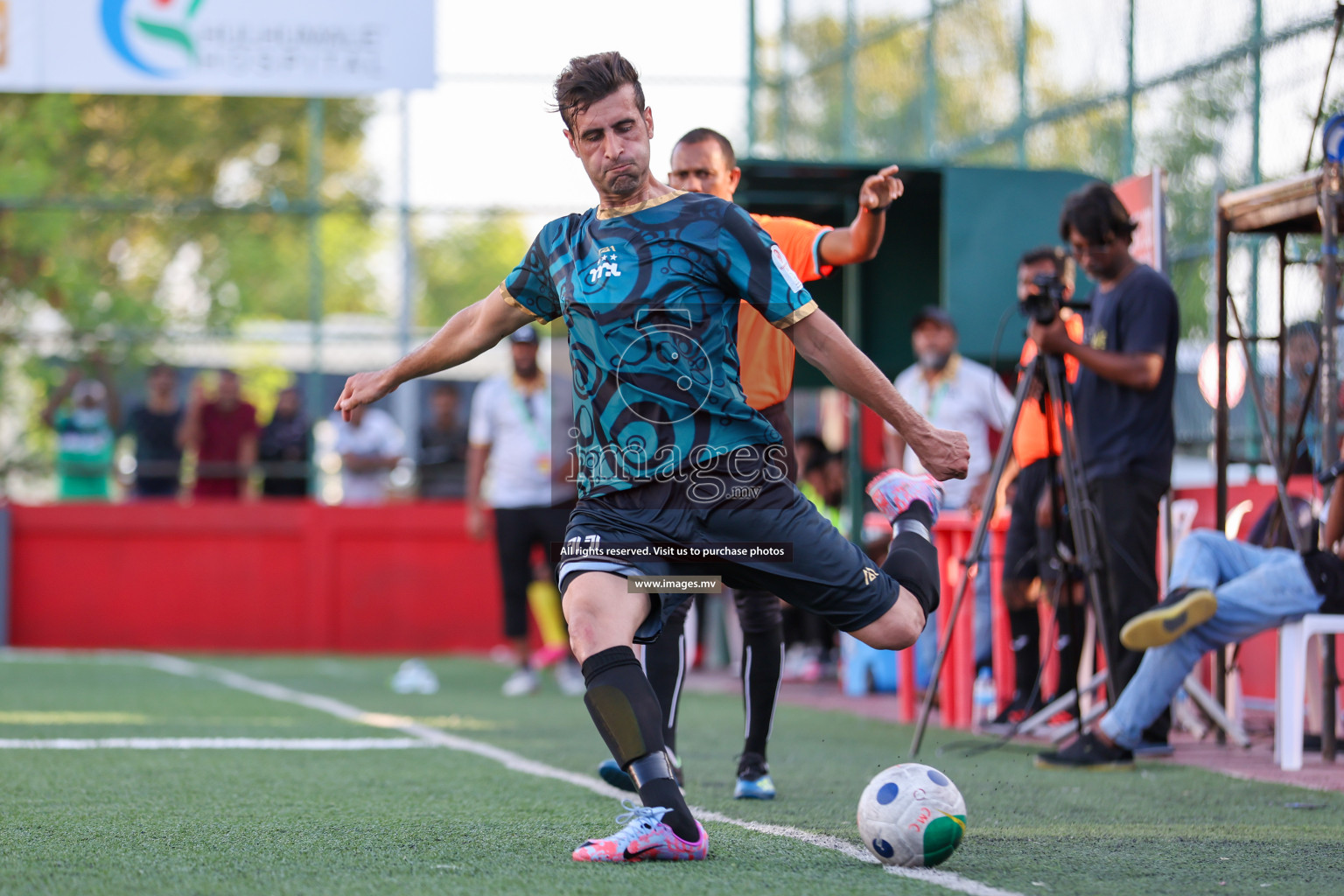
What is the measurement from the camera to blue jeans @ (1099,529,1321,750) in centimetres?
607

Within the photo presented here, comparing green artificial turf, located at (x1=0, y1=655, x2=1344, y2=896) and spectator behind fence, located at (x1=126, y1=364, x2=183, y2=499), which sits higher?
spectator behind fence, located at (x1=126, y1=364, x2=183, y2=499)

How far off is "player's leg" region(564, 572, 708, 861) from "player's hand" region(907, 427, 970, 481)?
2.47 ft

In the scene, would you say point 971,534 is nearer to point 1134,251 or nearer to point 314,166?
point 1134,251

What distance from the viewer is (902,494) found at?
4492 millimetres

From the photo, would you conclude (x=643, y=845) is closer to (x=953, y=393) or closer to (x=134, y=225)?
(x=953, y=393)

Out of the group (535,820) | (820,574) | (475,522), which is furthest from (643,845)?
(475,522)

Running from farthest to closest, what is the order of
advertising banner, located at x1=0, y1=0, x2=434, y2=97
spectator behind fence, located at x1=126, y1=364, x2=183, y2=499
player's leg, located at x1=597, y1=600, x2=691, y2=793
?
1. spectator behind fence, located at x1=126, y1=364, x2=183, y2=499
2. advertising banner, located at x1=0, y1=0, x2=434, y2=97
3. player's leg, located at x1=597, y1=600, x2=691, y2=793

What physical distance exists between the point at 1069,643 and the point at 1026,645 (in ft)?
2.13

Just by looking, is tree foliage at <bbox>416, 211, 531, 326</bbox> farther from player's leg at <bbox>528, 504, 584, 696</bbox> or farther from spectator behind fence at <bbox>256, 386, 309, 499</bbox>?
player's leg at <bbox>528, 504, 584, 696</bbox>

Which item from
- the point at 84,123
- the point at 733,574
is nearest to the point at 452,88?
the point at 84,123

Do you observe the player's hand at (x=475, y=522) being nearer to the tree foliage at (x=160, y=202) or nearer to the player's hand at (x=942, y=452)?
the tree foliage at (x=160, y=202)

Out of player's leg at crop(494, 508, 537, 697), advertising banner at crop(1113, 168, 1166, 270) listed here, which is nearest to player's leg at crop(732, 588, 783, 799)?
advertising banner at crop(1113, 168, 1166, 270)

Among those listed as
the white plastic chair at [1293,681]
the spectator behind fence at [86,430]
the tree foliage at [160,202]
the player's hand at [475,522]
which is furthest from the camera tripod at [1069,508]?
the spectator behind fence at [86,430]

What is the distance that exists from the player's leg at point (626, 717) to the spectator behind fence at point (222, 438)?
10.7 metres
